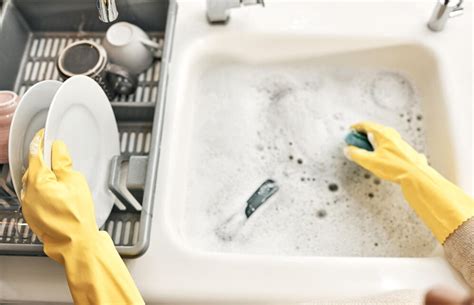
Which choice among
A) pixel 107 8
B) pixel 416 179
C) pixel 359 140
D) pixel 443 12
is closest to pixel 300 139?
pixel 359 140

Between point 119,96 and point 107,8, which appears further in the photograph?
point 119,96

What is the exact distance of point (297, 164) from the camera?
1.11 m

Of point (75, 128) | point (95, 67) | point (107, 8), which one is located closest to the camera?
point (107, 8)

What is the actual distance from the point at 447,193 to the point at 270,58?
0.50 meters

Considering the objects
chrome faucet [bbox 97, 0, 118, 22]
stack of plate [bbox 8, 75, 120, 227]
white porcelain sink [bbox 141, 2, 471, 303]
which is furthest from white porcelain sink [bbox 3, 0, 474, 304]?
chrome faucet [bbox 97, 0, 118, 22]

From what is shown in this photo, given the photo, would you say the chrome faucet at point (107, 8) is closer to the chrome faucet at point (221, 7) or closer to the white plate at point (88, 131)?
the white plate at point (88, 131)

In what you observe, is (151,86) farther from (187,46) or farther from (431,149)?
(431,149)

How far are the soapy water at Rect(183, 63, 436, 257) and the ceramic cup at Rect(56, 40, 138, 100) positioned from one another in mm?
191

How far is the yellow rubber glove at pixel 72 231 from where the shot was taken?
2.56 feet

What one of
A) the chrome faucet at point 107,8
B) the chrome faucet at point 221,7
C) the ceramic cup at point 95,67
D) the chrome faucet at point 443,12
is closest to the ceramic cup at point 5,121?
the ceramic cup at point 95,67

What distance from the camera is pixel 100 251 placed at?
81 cm

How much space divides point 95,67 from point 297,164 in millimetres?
464

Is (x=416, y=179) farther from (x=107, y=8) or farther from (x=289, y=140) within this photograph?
(x=107, y=8)

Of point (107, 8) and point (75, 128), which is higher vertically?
point (107, 8)
